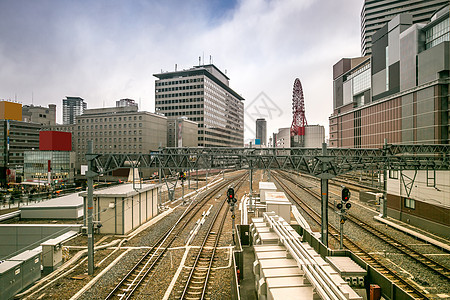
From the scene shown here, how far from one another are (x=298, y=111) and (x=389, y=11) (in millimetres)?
42778

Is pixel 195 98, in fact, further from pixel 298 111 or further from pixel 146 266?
pixel 146 266

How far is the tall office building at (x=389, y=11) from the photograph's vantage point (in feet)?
215

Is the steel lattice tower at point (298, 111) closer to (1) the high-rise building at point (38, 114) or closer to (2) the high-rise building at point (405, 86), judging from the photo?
(2) the high-rise building at point (405, 86)

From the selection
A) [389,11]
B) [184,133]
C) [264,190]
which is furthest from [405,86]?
[389,11]

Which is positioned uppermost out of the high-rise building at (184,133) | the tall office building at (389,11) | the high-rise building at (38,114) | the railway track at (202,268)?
the tall office building at (389,11)

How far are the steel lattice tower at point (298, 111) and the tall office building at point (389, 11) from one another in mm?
27612

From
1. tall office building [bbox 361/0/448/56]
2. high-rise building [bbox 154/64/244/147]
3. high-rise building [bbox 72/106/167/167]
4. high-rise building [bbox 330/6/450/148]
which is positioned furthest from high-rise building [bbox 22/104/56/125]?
tall office building [bbox 361/0/448/56]

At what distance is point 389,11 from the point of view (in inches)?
2810

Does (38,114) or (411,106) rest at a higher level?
(38,114)

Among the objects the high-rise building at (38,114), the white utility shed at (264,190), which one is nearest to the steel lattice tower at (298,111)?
the white utility shed at (264,190)

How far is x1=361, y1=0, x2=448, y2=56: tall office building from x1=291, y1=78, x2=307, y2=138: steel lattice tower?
27.6 metres

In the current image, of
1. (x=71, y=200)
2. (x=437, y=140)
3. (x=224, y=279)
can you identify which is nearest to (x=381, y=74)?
(x=437, y=140)

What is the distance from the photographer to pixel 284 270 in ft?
21.0

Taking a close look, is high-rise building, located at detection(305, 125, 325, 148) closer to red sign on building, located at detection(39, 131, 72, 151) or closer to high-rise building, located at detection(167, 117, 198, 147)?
high-rise building, located at detection(167, 117, 198, 147)
